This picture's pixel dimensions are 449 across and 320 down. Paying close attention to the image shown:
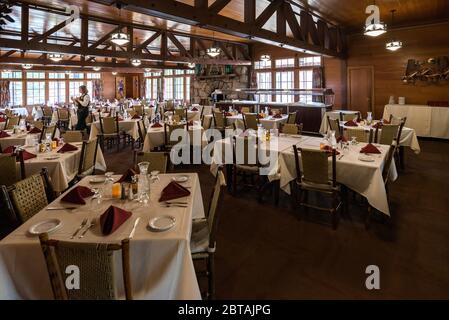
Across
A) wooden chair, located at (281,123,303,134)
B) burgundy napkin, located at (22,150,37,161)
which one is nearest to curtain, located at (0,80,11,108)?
burgundy napkin, located at (22,150,37,161)

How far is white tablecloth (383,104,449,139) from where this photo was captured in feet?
28.9

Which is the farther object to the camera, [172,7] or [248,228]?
[172,7]

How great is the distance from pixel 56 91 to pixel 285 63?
13668 millimetres

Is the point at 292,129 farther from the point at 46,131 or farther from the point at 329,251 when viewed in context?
the point at 46,131

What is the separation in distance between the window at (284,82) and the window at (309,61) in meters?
0.61

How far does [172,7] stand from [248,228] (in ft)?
11.1

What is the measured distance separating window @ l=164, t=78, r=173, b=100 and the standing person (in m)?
9.97

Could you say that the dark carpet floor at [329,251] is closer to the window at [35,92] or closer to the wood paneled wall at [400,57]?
the wood paneled wall at [400,57]

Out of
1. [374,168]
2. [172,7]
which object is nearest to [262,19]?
[172,7]

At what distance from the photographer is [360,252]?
307cm

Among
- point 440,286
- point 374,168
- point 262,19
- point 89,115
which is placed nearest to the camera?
point 440,286

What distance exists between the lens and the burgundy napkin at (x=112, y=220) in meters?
1.95

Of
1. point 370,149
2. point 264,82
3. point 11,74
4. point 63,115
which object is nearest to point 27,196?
point 370,149
